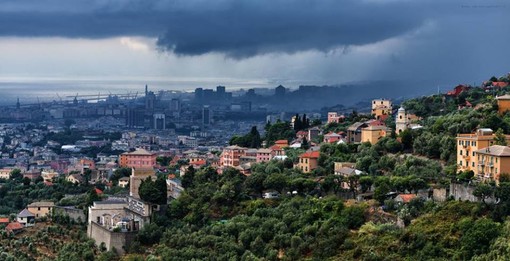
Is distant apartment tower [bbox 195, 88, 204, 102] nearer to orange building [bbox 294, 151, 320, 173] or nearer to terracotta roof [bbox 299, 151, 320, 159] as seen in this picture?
terracotta roof [bbox 299, 151, 320, 159]

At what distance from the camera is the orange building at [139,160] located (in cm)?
4041

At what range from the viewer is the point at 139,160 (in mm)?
41031

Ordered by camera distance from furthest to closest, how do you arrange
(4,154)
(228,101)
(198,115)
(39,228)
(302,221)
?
(228,101), (198,115), (4,154), (39,228), (302,221)

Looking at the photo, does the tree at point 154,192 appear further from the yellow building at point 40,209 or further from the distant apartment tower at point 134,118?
the distant apartment tower at point 134,118

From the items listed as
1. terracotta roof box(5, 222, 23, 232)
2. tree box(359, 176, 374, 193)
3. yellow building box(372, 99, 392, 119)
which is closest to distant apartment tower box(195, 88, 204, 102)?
yellow building box(372, 99, 392, 119)

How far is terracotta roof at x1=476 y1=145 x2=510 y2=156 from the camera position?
21.0 m

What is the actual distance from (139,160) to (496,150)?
22510 mm

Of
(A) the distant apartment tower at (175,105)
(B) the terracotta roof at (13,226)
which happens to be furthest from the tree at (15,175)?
(A) the distant apartment tower at (175,105)

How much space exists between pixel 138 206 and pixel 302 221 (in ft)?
21.3

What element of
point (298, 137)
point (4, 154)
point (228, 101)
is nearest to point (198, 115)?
point (228, 101)

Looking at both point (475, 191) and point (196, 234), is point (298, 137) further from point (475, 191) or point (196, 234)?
point (475, 191)

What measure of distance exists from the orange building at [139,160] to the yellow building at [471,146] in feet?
62.0

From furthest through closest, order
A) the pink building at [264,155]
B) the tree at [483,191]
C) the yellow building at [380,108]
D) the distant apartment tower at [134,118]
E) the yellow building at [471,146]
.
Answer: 1. the distant apartment tower at [134,118]
2. the yellow building at [380,108]
3. the pink building at [264,155]
4. the yellow building at [471,146]
5. the tree at [483,191]

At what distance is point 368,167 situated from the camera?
26.0 metres
